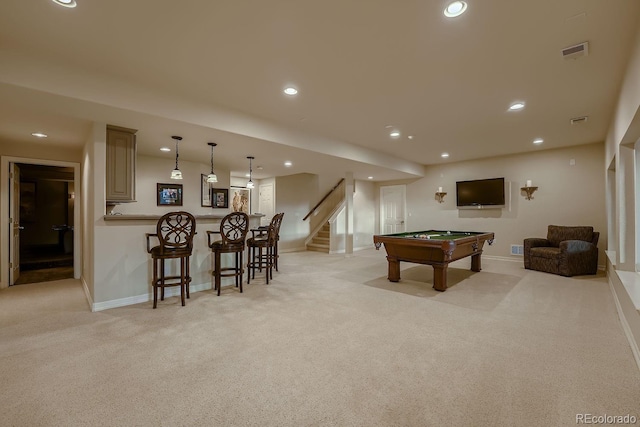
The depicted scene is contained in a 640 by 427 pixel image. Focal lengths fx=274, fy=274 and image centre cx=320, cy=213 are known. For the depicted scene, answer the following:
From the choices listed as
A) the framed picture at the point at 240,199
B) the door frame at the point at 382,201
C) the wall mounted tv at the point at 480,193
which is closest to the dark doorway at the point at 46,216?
the framed picture at the point at 240,199

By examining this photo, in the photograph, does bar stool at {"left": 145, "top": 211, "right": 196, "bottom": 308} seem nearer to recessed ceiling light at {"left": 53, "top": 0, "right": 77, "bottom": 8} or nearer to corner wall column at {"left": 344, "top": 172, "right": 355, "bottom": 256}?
recessed ceiling light at {"left": 53, "top": 0, "right": 77, "bottom": 8}

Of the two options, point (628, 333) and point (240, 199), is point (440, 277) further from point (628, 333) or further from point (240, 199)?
point (240, 199)

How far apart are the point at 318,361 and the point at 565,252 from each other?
17.0ft

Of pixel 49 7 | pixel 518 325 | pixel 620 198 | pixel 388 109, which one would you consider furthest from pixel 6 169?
pixel 620 198

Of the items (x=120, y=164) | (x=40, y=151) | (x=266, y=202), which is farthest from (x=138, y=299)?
(x=266, y=202)

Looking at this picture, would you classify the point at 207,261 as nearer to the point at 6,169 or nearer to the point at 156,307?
the point at 156,307

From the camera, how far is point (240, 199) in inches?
344

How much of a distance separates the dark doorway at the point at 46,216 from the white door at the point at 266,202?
4701 millimetres

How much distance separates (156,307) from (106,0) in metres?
3.05

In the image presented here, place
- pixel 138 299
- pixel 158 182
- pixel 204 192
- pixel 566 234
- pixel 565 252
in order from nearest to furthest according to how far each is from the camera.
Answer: pixel 138 299
pixel 565 252
pixel 566 234
pixel 158 182
pixel 204 192

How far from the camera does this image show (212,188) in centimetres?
680

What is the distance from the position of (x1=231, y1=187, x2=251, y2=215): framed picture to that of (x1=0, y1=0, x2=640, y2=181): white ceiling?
3.91 metres

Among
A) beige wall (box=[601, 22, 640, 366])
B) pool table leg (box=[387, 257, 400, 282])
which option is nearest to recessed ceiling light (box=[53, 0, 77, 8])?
beige wall (box=[601, 22, 640, 366])

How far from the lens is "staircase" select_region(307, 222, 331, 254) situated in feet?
28.0
